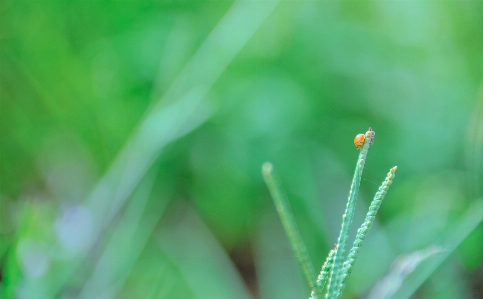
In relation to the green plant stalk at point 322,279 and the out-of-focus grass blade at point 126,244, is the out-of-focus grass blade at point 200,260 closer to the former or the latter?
the out-of-focus grass blade at point 126,244

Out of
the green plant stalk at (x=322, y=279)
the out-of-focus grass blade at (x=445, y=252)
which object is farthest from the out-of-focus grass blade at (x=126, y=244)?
the green plant stalk at (x=322, y=279)

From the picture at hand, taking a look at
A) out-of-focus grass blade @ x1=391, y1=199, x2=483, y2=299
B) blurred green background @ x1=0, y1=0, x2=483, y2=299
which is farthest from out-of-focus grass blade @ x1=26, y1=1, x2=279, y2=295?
out-of-focus grass blade @ x1=391, y1=199, x2=483, y2=299

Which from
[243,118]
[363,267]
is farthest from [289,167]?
[363,267]

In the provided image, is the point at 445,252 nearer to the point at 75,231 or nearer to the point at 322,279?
the point at 322,279

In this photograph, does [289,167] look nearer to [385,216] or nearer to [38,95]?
[385,216]

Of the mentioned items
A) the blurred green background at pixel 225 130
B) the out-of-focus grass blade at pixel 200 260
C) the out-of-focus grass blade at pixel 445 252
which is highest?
the blurred green background at pixel 225 130

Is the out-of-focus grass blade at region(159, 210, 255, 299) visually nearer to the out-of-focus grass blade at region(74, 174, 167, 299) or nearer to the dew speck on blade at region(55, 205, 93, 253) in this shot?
the out-of-focus grass blade at region(74, 174, 167, 299)

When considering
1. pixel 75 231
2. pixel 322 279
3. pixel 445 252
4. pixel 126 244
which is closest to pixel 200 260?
pixel 126 244
